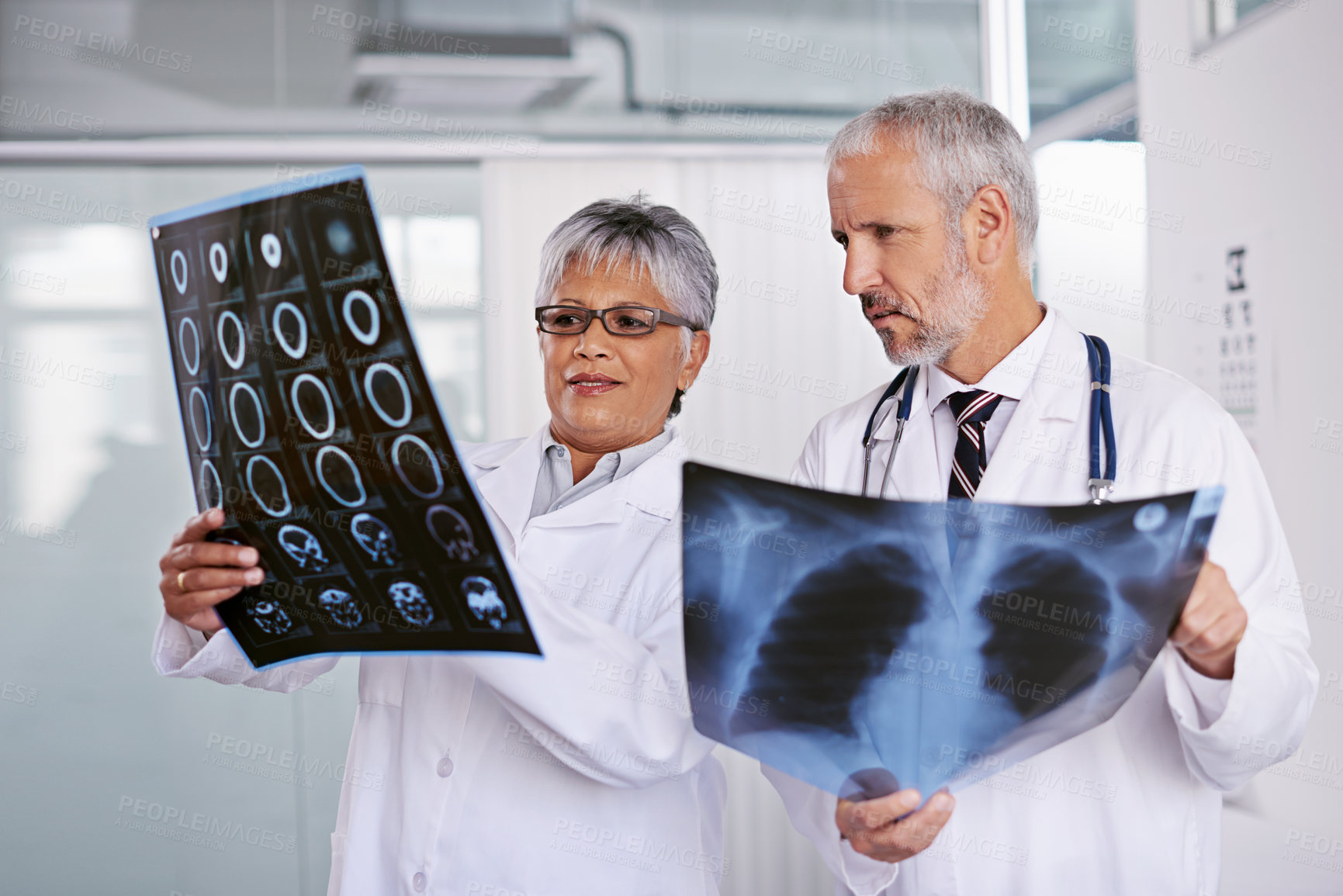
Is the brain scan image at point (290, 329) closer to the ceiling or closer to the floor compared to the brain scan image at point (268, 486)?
closer to the ceiling

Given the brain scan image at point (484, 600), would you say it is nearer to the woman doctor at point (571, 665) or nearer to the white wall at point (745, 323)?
the woman doctor at point (571, 665)

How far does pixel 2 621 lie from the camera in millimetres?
3109

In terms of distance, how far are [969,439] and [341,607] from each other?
2.58 ft

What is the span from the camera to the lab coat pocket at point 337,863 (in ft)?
4.63

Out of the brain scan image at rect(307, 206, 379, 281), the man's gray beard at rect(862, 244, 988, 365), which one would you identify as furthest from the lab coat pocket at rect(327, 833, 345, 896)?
the man's gray beard at rect(862, 244, 988, 365)

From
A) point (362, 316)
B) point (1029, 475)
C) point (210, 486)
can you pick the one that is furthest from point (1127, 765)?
point (210, 486)

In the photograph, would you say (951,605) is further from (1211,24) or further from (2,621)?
(2,621)

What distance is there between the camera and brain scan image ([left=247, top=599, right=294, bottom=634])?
Result: 1178mm

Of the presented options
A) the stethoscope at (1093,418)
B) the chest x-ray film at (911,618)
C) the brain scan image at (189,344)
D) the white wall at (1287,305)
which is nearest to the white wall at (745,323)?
the white wall at (1287,305)

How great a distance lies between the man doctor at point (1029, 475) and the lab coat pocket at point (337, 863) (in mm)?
593

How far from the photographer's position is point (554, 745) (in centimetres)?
116

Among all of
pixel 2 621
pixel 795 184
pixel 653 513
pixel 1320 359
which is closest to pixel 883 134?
pixel 653 513

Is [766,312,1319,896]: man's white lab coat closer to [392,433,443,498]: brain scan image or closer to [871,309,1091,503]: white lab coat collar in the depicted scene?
[871,309,1091,503]: white lab coat collar

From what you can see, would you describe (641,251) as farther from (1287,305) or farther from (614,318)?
(1287,305)
